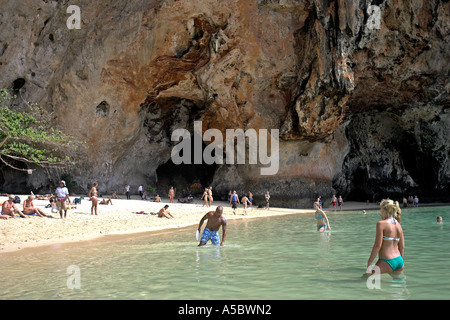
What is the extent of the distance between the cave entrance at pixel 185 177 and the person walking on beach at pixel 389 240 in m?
27.8

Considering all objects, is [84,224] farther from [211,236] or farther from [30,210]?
[211,236]

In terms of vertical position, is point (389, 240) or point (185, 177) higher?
point (185, 177)

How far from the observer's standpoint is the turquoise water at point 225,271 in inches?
238

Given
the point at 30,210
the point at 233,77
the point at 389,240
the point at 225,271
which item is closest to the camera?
the point at 389,240

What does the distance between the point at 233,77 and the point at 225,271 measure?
22.4 m

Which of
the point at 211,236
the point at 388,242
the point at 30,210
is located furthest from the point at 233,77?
the point at 388,242

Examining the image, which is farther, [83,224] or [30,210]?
[30,210]

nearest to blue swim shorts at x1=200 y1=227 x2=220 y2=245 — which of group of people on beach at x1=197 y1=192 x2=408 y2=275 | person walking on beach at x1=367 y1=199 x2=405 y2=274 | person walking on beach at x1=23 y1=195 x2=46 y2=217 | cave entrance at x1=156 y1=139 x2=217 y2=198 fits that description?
group of people on beach at x1=197 y1=192 x2=408 y2=275

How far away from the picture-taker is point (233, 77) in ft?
94.0

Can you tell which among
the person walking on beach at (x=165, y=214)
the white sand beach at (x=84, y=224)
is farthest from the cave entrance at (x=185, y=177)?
the person walking on beach at (x=165, y=214)

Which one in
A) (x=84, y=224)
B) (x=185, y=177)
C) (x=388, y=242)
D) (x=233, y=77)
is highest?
(x=233, y=77)

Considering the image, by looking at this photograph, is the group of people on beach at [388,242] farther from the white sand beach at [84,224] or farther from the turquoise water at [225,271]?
the white sand beach at [84,224]

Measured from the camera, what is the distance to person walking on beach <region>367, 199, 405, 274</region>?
609 centimetres

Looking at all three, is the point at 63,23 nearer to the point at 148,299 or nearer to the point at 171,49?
the point at 171,49
